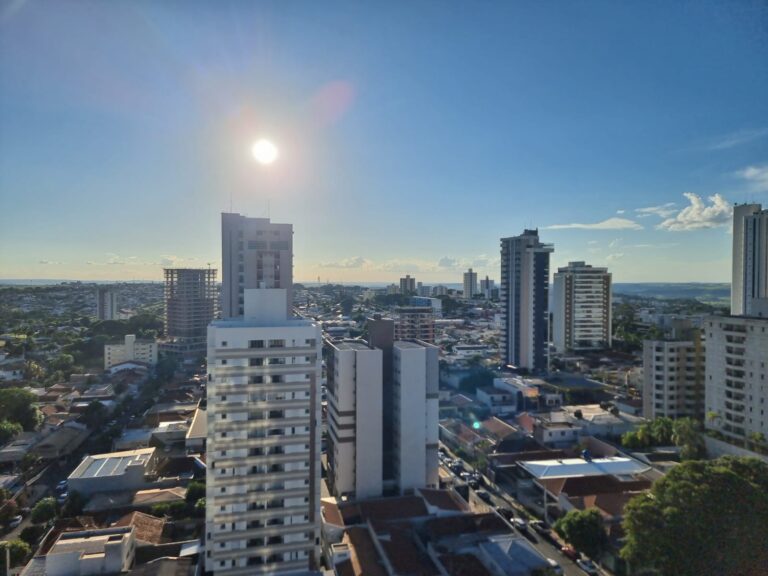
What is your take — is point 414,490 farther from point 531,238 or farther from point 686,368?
point 531,238

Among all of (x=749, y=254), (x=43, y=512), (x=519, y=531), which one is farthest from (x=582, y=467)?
(x=749, y=254)

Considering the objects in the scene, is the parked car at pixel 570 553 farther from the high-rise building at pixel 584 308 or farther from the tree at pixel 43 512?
the high-rise building at pixel 584 308

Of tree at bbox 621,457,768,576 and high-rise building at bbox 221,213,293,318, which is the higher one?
high-rise building at bbox 221,213,293,318

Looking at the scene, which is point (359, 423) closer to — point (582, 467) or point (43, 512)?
point (582, 467)

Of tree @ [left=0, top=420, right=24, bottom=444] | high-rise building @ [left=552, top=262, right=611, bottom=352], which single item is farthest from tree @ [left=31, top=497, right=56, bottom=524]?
high-rise building @ [left=552, top=262, right=611, bottom=352]

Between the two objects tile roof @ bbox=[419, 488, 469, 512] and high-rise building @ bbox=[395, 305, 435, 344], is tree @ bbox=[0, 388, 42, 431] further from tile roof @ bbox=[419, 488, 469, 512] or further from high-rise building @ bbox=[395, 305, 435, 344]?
high-rise building @ bbox=[395, 305, 435, 344]

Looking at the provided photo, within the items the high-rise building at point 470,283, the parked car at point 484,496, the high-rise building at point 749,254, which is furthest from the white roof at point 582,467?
the high-rise building at point 470,283
